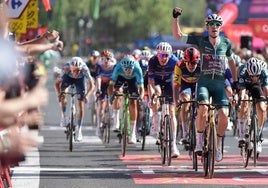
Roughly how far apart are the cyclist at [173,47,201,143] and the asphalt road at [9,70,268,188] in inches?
30.3

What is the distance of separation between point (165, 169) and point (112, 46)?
119200 mm

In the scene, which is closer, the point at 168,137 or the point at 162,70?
the point at 168,137

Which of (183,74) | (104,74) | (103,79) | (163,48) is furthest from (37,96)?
(104,74)

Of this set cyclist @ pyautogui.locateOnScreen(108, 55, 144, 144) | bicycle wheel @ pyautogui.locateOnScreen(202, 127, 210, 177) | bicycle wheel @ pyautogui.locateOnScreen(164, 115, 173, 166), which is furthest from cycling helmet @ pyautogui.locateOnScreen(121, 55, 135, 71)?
bicycle wheel @ pyautogui.locateOnScreen(202, 127, 210, 177)

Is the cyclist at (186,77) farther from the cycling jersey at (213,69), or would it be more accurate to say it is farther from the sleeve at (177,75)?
the cycling jersey at (213,69)

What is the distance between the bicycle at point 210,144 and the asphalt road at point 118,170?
0.18 m

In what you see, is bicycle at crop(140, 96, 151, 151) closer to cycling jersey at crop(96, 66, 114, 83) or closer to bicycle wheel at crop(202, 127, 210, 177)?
cycling jersey at crop(96, 66, 114, 83)

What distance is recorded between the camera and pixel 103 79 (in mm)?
24109

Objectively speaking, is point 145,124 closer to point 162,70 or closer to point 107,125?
point 162,70

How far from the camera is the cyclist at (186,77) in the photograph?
16.5m

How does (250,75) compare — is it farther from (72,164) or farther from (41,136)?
(41,136)

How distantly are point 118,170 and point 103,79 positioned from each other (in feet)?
28.0

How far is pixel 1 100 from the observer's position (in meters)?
6.68

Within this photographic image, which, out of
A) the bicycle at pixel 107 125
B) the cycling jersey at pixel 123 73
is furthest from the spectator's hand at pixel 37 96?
the bicycle at pixel 107 125
